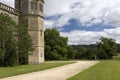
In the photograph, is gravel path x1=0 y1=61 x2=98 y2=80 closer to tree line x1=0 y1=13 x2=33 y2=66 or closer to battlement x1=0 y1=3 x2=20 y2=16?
tree line x1=0 y1=13 x2=33 y2=66

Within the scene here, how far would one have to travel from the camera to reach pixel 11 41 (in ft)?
105

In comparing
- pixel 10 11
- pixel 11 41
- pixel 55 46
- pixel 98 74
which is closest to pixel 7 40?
pixel 11 41

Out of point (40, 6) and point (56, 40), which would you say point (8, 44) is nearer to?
point (40, 6)

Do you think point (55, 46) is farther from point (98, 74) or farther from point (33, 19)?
A: point (98, 74)

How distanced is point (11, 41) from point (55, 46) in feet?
110

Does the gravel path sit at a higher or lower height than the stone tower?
lower

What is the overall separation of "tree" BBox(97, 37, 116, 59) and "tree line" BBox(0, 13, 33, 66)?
4766 cm

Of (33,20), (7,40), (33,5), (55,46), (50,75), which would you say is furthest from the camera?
(55,46)

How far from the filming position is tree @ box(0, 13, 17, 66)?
31.2 metres

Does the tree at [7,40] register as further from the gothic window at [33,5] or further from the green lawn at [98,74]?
the green lawn at [98,74]

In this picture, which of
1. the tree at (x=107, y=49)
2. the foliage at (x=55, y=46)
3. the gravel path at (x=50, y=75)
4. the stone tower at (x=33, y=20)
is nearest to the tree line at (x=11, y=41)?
the stone tower at (x=33, y=20)

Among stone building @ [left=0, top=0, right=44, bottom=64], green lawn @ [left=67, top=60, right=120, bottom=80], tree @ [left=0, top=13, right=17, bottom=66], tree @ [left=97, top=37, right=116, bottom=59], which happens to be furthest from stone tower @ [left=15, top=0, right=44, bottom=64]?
tree @ [left=97, top=37, right=116, bottom=59]

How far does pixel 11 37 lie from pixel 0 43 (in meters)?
1.60

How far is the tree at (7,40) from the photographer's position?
3117cm
